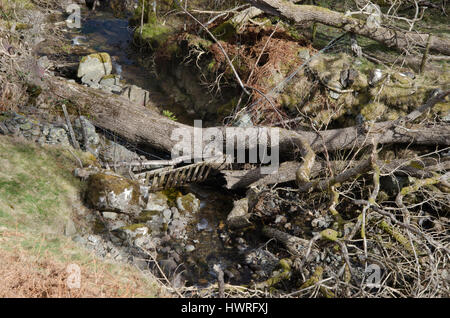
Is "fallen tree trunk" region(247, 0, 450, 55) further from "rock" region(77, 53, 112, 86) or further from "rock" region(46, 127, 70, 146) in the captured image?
"rock" region(46, 127, 70, 146)

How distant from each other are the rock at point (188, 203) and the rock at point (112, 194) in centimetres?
91

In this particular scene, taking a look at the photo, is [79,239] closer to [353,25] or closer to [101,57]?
[101,57]

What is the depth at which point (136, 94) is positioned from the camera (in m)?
9.96

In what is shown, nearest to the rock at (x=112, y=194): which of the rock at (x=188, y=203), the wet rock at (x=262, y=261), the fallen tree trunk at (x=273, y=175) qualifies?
the rock at (x=188, y=203)

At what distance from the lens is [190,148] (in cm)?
773

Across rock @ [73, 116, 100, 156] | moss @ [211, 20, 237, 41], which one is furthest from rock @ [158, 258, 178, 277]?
moss @ [211, 20, 237, 41]

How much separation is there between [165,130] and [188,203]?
190 cm

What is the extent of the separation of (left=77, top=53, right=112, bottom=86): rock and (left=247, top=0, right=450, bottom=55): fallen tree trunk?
5169mm

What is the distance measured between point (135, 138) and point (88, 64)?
379 centimetres

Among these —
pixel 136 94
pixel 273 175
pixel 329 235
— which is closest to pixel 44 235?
pixel 329 235

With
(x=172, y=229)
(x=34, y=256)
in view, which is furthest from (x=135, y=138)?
(x=34, y=256)

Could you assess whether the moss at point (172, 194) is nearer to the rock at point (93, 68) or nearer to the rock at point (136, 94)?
the rock at point (136, 94)
